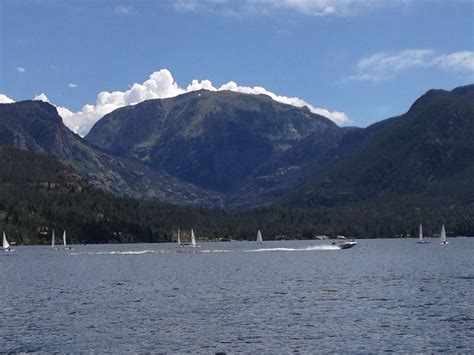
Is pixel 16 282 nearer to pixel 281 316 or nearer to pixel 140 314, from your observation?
pixel 140 314

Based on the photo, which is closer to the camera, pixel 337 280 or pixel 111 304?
pixel 111 304

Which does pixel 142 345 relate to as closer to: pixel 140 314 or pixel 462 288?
pixel 140 314

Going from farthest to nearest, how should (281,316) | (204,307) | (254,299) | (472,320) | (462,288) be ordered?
1. (462,288)
2. (254,299)
3. (204,307)
4. (281,316)
5. (472,320)

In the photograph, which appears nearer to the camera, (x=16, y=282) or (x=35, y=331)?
(x=35, y=331)

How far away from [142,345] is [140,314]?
2784 cm

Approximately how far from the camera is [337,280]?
183m

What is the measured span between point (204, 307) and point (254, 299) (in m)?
14.5

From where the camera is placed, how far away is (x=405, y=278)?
609ft

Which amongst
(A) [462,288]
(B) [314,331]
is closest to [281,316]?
(B) [314,331]

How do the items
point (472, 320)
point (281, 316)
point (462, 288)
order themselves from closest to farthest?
point (472, 320)
point (281, 316)
point (462, 288)

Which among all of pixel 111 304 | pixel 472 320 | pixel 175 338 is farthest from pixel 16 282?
pixel 472 320

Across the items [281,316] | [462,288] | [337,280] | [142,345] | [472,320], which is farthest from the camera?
[337,280]

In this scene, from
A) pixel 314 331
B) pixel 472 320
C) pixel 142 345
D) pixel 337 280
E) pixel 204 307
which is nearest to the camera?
pixel 142 345

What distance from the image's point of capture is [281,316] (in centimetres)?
11388
